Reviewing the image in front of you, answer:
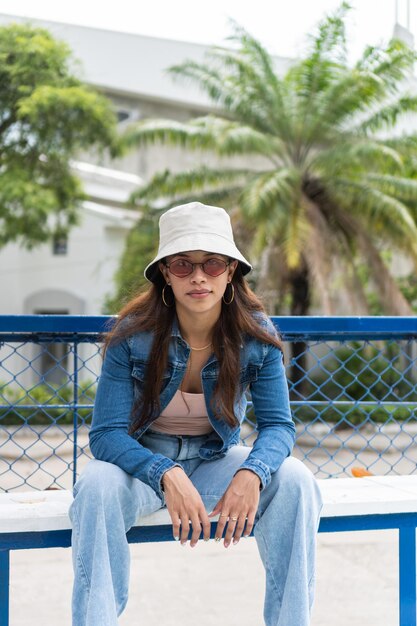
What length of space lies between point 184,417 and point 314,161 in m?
11.1

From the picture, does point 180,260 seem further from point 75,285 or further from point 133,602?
point 75,285

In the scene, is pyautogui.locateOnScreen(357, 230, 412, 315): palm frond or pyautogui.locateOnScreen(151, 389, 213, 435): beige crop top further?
pyautogui.locateOnScreen(357, 230, 412, 315): palm frond

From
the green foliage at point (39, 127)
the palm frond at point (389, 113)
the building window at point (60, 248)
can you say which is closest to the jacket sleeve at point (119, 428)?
the palm frond at point (389, 113)

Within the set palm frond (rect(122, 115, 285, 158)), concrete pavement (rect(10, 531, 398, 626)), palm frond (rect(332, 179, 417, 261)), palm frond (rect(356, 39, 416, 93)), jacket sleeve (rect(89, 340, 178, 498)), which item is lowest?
concrete pavement (rect(10, 531, 398, 626))

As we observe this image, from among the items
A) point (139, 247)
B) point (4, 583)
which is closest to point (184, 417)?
point (4, 583)

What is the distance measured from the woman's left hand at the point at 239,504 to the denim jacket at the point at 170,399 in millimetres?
31

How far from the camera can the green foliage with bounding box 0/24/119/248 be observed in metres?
14.0

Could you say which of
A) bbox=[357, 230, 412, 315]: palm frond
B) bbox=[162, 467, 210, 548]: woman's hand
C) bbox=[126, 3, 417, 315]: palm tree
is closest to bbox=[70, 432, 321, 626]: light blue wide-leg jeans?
bbox=[162, 467, 210, 548]: woman's hand

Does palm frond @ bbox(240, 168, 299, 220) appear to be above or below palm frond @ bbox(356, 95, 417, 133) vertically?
below

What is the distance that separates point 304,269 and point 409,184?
228 cm

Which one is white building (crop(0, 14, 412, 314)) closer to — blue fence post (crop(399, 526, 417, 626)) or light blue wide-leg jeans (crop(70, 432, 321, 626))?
blue fence post (crop(399, 526, 417, 626))

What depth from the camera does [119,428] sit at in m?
2.23

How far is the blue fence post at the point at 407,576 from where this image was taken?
8.35 feet

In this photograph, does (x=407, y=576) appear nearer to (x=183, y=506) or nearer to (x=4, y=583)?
(x=183, y=506)
